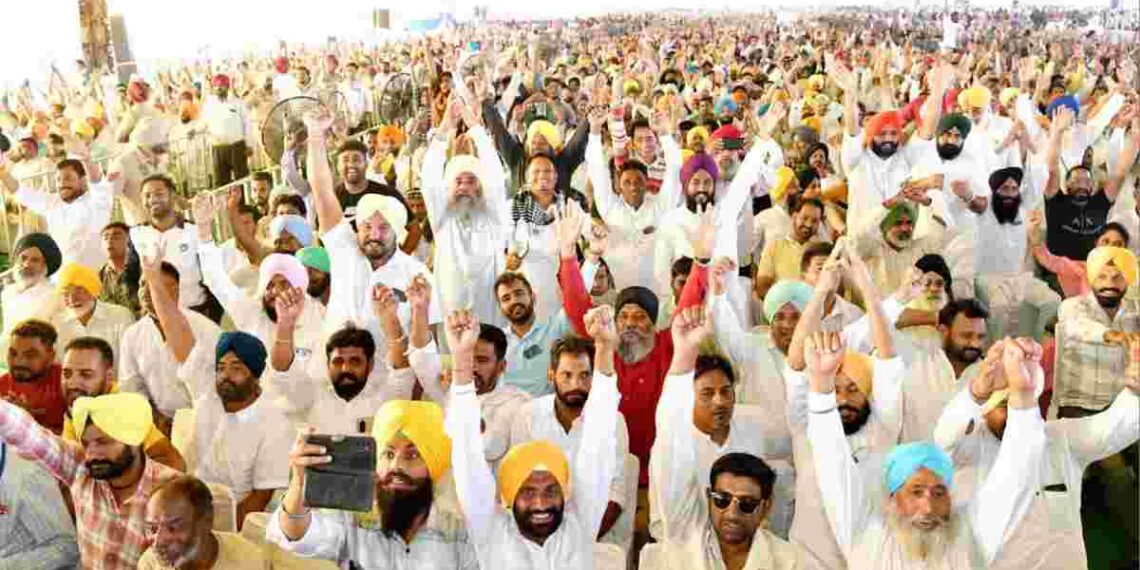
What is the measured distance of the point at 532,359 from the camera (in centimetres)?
352

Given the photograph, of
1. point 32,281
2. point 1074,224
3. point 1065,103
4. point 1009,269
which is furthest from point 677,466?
point 1065,103

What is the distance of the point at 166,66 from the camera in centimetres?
1285

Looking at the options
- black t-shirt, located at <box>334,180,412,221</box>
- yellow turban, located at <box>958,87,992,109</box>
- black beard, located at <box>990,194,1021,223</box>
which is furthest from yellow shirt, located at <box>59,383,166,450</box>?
yellow turban, located at <box>958,87,992,109</box>

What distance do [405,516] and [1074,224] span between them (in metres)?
3.92

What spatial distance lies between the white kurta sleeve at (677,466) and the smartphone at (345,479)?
80cm

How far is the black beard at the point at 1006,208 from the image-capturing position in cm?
483

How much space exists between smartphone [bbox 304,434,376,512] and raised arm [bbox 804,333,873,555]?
1.04m

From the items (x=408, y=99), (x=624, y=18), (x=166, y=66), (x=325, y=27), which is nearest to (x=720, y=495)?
(x=408, y=99)

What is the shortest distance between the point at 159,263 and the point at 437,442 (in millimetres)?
1329

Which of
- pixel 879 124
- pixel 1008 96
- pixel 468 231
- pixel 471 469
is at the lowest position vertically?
pixel 471 469

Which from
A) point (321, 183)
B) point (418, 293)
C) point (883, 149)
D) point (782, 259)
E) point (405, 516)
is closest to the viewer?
point (405, 516)

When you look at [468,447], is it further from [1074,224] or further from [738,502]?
[1074,224]

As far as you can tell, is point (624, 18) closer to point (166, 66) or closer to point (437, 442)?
point (166, 66)

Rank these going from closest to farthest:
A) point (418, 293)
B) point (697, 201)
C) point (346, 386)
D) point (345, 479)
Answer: point (345, 479)
point (418, 293)
point (346, 386)
point (697, 201)
